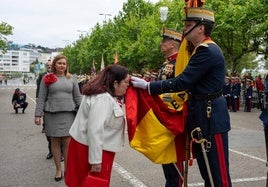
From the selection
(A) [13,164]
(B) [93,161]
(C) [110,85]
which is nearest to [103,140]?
(B) [93,161]

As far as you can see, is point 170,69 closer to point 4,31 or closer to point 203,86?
point 203,86

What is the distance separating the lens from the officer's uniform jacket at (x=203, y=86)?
378 cm

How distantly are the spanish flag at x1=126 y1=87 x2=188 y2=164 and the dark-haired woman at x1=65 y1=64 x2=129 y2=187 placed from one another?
0.40ft

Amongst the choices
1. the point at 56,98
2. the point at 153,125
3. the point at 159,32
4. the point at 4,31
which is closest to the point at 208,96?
the point at 153,125

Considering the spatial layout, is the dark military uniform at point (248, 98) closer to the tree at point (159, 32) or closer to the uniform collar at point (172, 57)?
the tree at point (159, 32)

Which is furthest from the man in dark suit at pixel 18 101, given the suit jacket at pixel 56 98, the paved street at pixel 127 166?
the suit jacket at pixel 56 98

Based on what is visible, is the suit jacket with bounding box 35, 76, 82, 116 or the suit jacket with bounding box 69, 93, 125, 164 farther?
the suit jacket with bounding box 35, 76, 82, 116

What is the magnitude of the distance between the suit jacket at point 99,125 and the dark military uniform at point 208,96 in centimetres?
41

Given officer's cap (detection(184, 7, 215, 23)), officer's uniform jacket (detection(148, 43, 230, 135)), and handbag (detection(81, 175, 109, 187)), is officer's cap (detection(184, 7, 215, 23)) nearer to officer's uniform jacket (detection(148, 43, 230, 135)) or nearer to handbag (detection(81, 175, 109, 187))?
officer's uniform jacket (detection(148, 43, 230, 135))

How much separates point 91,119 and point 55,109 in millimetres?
2743

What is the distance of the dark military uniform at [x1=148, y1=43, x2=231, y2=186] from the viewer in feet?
12.4

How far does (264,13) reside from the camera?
819 inches

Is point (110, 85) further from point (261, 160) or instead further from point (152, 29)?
point (152, 29)

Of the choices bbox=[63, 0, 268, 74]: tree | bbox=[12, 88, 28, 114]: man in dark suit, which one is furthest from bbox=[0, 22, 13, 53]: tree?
bbox=[12, 88, 28, 114]: man in dark suit
